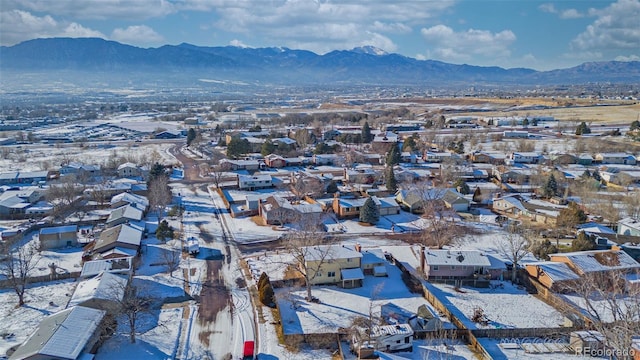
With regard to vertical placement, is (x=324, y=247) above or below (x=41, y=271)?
above

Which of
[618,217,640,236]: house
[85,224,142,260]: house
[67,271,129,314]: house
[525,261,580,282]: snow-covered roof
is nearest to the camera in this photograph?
[67,271,129,314]: house

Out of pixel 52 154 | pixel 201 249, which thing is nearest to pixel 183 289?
pixel 201 249

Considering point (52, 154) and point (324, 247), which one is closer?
point (324, 247)

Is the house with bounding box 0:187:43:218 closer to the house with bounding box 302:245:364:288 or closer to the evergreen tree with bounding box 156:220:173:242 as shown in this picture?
the evergreen tree with bounding box 156:220:173:242

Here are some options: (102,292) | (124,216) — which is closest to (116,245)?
(124,216)

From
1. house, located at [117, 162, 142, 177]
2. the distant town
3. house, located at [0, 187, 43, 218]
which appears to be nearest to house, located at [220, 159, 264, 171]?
the distant town

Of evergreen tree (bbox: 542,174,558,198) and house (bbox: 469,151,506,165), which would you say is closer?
evergreen tree (bbox: 542,174,558,198)

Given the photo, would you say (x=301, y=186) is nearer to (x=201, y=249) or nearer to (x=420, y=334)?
(x=201, y=249)
